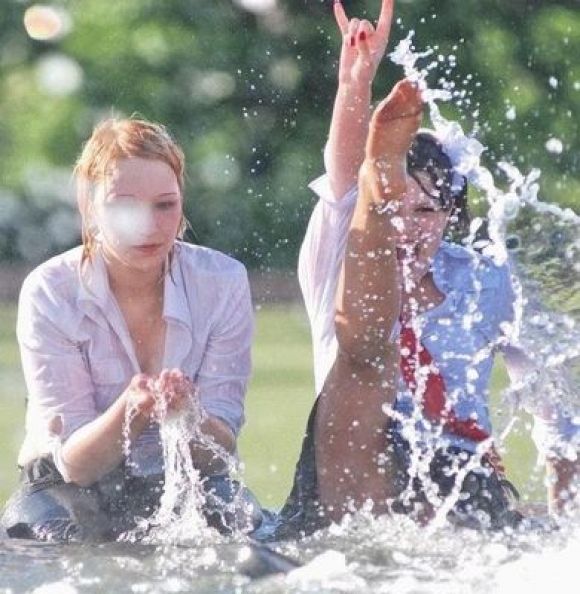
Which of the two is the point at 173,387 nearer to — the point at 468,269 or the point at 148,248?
the point at 148,248

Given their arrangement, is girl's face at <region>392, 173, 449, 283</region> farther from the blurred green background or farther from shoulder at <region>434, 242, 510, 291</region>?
the blurred green background

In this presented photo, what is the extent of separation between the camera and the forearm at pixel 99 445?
4.16 metres

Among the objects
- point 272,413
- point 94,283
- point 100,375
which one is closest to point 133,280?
point 94,283

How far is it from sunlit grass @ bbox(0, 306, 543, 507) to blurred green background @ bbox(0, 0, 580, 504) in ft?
7.58

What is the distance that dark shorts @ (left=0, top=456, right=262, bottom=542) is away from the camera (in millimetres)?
4387

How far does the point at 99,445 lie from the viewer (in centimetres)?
423

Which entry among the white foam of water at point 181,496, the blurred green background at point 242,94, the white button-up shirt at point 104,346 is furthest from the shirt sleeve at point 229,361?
the blurred green background at point 242,94

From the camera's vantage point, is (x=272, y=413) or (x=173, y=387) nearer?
(x=173, y=387)

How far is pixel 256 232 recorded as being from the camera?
15.9 m

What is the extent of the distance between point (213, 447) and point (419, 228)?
62cm

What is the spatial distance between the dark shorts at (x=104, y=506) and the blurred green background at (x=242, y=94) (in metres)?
10.7

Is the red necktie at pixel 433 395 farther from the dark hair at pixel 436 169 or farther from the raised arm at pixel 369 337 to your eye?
the dark hair at pixel 436 169

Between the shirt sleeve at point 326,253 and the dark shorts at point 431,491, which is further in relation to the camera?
the shirt sleeve at point 326,253

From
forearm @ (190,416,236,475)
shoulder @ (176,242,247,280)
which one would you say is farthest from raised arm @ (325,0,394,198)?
forearm @ (190,416,236,475)
